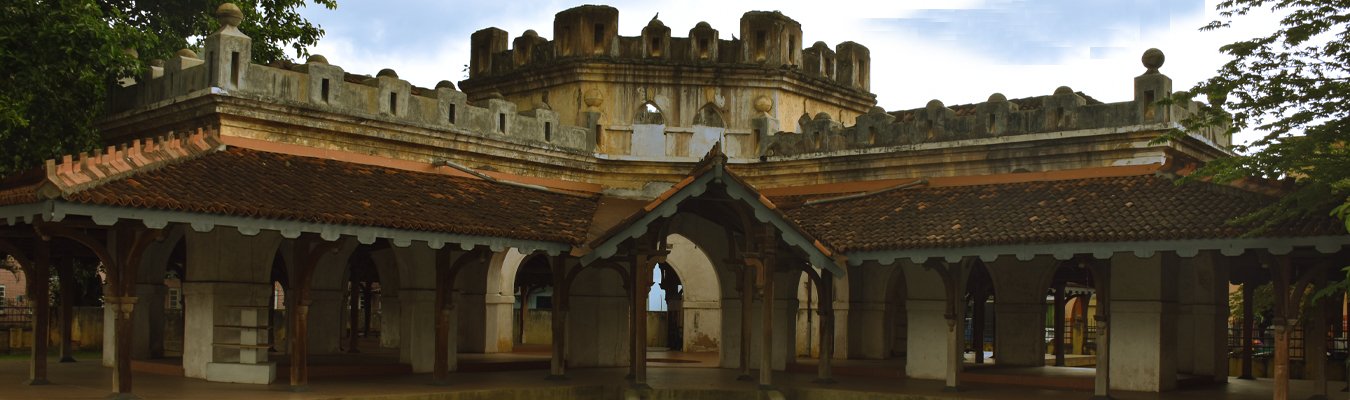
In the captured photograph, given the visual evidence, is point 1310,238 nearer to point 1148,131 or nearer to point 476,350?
point 1148,131

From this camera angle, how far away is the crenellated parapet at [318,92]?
16469mm

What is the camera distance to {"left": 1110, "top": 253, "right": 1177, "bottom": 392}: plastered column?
54.2 feet

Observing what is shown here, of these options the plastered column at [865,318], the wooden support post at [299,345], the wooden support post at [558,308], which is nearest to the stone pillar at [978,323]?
the plastered column at [865,318]

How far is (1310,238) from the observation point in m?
13.3

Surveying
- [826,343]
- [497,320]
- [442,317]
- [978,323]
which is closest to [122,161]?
[442,317]

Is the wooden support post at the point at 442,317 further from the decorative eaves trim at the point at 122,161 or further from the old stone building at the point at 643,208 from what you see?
the decorative eaves trim at the point at 122,161

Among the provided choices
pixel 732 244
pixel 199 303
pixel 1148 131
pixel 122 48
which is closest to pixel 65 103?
pixel 122 48

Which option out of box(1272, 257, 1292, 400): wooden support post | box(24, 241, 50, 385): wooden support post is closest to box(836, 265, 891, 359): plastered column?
box(1272, 257, 1292, 400): wooden support post

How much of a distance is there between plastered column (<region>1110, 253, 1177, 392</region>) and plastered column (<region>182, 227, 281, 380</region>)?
959 centimetres

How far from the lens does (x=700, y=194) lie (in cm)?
1573

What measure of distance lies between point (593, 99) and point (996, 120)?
5979 mm

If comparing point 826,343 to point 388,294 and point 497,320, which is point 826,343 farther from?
point 388,294

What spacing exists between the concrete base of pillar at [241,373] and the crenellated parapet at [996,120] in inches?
319

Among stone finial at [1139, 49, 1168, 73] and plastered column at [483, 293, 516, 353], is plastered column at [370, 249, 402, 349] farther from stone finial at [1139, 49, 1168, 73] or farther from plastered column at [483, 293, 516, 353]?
stone finial at [1139, 49, 1168, 73]
